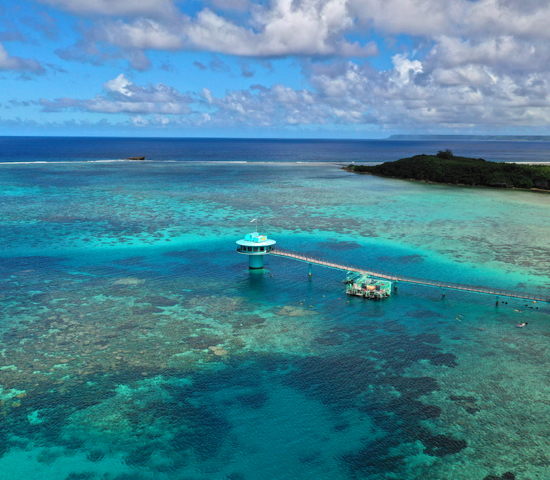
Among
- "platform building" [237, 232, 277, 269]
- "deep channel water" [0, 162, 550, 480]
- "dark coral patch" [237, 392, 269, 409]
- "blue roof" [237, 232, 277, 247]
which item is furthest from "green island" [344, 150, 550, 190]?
"dark coral patch" [237, 392, 269, 409]

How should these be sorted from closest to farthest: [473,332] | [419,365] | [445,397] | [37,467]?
1. [37,467]
2. [445,397]
3. [419,365]
4. [473,332]

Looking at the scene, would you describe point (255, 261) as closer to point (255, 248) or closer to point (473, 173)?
point (255, 248)

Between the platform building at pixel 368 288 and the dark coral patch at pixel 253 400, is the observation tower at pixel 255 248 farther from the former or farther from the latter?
the dark coral patch at pixel 253 400

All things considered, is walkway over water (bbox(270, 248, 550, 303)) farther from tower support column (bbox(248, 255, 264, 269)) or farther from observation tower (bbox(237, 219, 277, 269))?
tower support column (bbox(248, 255, 264, 269))

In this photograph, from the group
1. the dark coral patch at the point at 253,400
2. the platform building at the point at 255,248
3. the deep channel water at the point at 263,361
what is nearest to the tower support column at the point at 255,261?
the platform building at the point at 255,248

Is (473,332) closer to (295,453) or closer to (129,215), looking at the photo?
(295,453)

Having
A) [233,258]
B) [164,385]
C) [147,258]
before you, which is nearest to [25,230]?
[147,258]
